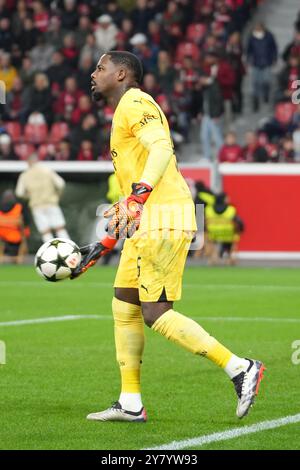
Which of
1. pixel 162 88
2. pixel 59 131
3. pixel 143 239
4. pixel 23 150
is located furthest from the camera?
pixel 59 131

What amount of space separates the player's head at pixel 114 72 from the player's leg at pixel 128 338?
3.30 ft

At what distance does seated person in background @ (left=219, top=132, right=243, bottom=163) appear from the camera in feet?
82.7

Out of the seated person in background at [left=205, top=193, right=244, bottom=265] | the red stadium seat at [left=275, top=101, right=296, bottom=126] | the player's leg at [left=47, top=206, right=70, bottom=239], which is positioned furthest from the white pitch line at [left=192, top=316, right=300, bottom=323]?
the red stadium seat at [left=275, top=101, right=296, bottom=126]

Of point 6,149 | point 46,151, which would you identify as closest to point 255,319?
point 46,151

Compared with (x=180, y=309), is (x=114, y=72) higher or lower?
higher

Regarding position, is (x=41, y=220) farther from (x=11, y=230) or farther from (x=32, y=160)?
(x=32, y=160)

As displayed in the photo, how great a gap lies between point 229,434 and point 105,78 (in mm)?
2394

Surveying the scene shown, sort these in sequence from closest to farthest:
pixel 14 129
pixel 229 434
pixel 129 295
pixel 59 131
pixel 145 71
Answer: pixel 229 434, pixel 129 295, pixel 59 131, pixel 145 71, pixel 14 129

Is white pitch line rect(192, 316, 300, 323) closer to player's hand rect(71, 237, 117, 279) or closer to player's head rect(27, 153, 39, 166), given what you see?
player's hand rect(71, 237, 117, 279)

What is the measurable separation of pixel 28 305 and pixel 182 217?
831 cm

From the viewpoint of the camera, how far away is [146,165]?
7445mm

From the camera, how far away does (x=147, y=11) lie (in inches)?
1156

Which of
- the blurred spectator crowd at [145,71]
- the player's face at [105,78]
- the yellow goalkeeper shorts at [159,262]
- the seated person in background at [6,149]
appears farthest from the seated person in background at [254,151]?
the yellow goalkeeper shorts at [159,262]

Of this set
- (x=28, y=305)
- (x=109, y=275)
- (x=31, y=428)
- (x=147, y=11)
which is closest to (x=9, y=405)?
(x=31, y=428)
